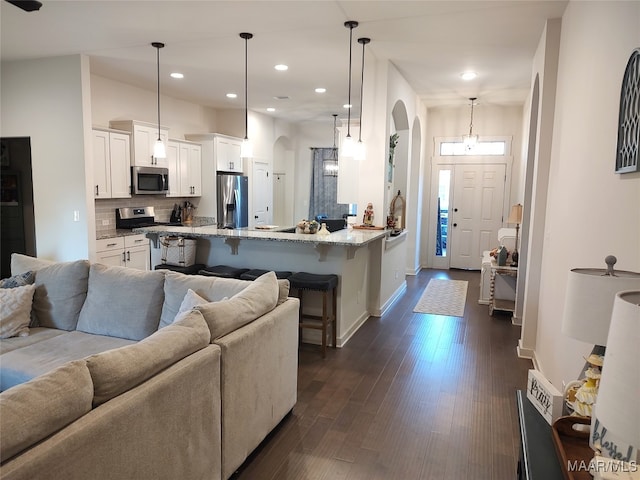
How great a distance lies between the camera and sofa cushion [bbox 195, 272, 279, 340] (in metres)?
2.20

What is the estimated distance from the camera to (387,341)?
14.6 ft

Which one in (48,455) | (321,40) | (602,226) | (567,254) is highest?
(321,40)

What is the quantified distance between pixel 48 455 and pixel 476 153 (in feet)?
26.5

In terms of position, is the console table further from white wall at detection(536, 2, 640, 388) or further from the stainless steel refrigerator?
the stainless steel refrigerator

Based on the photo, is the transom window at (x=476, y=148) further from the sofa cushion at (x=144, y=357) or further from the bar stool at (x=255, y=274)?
the sofa cushion at (x=144, y=357)

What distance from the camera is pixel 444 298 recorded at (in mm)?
6234

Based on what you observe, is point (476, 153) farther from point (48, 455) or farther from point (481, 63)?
point (48, 455)

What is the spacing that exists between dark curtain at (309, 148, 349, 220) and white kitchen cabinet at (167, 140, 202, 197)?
3402 millimetres

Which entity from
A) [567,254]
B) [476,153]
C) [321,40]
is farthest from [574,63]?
[476,153]

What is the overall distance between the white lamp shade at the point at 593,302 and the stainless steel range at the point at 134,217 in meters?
6.08

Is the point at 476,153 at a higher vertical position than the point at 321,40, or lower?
lower

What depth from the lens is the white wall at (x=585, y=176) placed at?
1.83 m

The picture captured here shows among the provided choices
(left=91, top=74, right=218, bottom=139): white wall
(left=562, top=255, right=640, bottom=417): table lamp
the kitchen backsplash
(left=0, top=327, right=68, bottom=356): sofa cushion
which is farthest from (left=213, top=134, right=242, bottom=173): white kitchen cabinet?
(left=562, top=255, right=640, bottom=417): table lamp

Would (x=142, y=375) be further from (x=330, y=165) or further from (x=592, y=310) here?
(x=330, y=165)
